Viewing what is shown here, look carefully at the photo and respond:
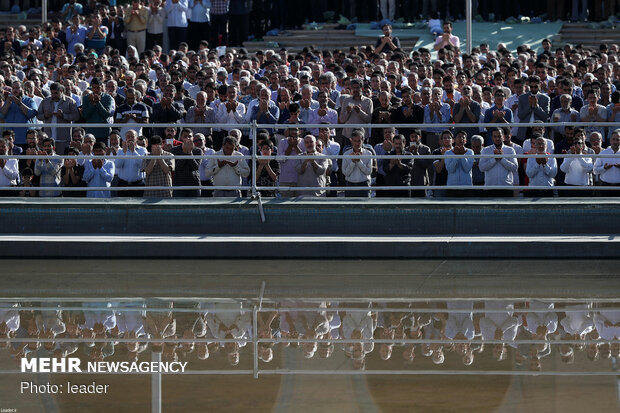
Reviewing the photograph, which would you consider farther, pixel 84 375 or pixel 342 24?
pixel 342 24

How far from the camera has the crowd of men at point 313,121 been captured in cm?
1565

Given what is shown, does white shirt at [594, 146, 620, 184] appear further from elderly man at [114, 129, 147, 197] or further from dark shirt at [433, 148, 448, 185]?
elderly man at [114, 129, 147, 197]

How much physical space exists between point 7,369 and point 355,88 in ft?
29.8

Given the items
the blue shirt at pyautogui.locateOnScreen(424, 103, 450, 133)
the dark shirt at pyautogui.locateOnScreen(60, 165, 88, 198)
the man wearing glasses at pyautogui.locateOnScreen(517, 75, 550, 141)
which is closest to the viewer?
the dark shirt at pyautogui.locateOnScreen(60, 165, 88, 198)

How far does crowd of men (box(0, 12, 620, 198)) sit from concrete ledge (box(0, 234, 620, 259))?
708 mm

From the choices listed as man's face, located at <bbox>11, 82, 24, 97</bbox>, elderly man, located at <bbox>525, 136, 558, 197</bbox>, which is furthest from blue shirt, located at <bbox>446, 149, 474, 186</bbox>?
man's face, located at <bbox>11, 82, 24, 97</bbox>

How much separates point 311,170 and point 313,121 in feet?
7.15

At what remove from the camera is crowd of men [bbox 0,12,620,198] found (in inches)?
616

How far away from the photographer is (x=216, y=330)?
10930 millimetres

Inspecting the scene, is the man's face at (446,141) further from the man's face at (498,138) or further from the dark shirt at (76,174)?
the dark shirt at (76,174)

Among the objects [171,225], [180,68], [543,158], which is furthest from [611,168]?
[180,68]

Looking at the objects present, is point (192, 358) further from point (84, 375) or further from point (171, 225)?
point (171, 225)

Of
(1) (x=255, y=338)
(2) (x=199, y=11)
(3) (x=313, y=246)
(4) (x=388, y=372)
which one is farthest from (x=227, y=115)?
(4) (x=388, y=372)

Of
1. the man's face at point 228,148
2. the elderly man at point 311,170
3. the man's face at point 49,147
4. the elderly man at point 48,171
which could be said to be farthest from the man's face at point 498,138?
the man's face at point 49,147
